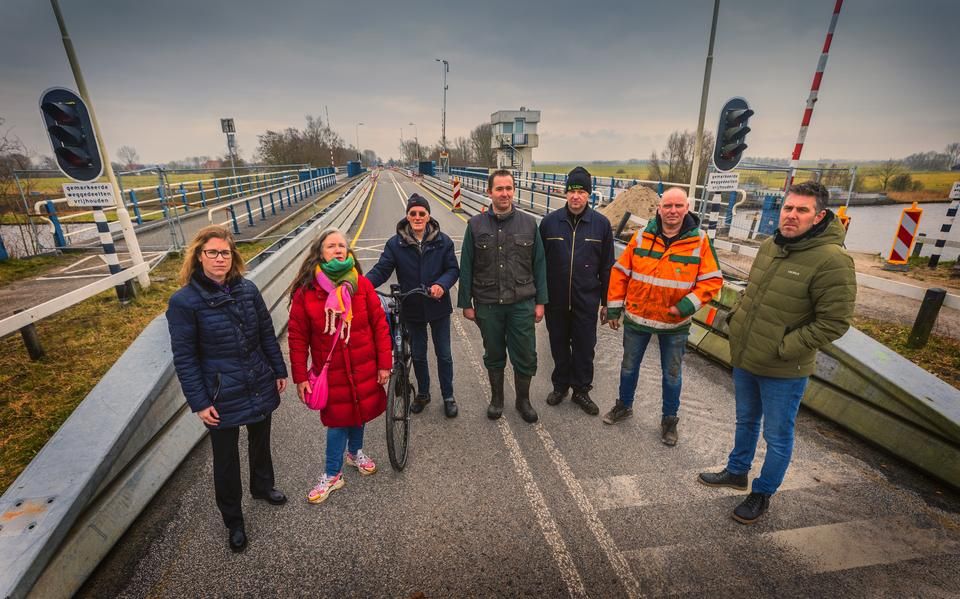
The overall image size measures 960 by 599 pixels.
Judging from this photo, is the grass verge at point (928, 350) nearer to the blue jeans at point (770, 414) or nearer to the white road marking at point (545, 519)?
the blue jeans at point (770, 414)

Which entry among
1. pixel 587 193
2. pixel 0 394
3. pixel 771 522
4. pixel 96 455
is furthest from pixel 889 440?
pixel 0 394

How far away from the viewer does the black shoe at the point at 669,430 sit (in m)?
3.42

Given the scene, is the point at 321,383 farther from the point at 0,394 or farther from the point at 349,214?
the point at 349,214

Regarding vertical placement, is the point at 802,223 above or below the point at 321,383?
above

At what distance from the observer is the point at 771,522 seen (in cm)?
265

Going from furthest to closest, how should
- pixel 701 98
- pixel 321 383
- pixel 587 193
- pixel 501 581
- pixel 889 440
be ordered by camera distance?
1. pixel 701 98
2. pixel 587 193
3. pixel 889 440
4. pixel 321 383
5. pixel 501 581

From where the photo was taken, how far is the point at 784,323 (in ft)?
8.13

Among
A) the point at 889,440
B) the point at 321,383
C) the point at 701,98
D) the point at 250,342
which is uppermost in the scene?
the point at 701,98

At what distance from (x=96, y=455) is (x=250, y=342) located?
104cm

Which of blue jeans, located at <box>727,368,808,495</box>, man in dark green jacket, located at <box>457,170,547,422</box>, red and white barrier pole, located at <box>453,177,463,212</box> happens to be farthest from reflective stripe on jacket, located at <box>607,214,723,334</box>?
red and white barrier pole, located at <box>453,177,463,212</box>

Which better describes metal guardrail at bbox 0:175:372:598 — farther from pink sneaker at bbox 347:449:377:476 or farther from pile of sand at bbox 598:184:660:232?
pile of sand at bbox 598:184:660:232

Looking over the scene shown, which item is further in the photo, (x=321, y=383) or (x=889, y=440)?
(x=889, y=440)

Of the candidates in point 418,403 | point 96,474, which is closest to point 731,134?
point 418,403

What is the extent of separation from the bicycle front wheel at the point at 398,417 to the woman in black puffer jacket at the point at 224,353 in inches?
30.4
